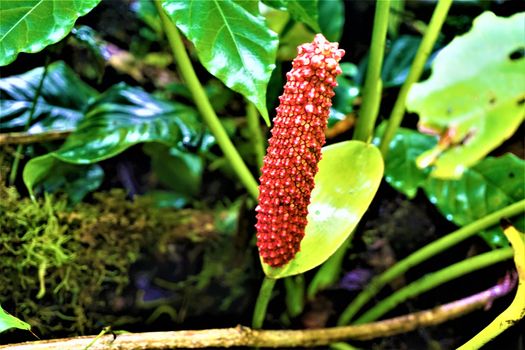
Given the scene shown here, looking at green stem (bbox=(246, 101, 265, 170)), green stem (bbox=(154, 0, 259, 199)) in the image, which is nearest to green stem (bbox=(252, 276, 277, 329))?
green stem (bbox=(154, 0, 259, 199))

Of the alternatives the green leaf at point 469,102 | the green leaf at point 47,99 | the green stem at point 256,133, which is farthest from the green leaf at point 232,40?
the green leaf at point 47,99

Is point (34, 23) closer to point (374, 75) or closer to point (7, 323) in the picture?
point (7, 323)

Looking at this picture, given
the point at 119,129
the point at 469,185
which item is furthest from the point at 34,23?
the point at 469,185

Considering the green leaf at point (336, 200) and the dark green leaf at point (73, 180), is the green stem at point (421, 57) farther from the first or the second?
the dark green leaf at point (73, 180)

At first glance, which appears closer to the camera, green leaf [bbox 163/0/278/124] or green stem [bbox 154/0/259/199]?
green leaf [bbox 163/0/278/124]

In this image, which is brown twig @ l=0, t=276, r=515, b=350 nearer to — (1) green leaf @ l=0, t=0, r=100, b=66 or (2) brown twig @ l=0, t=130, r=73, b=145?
(1) green leaf @ l=0, t=0, r=100, b=66

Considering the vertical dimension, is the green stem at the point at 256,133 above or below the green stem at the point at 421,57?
below

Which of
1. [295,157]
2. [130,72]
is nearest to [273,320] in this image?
[295,157]
